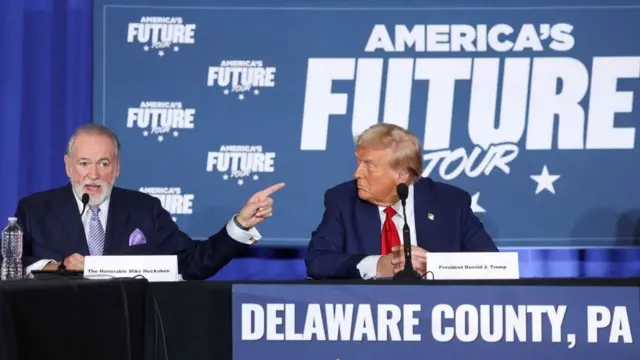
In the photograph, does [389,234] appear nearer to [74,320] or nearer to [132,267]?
[132,267]

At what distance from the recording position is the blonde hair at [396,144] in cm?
411

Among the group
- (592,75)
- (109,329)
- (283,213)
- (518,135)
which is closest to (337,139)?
(283,213)

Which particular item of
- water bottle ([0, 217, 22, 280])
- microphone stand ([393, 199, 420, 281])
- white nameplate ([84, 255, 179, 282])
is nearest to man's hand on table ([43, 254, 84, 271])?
water bottle ([0, 217, 22, 280])

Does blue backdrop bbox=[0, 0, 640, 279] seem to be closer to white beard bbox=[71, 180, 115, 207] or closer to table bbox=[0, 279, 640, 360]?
white beard bbox=[71, 180, 115, 207]

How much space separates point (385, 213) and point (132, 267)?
1.22 meters

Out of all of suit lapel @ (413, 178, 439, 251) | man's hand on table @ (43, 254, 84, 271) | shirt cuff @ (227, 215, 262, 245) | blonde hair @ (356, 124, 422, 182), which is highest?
blonde hair @ (356, 124, 422, 182)

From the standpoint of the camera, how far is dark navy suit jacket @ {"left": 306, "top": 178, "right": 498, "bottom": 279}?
162 inches

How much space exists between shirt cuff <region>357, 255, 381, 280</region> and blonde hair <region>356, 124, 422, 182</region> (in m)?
0.50

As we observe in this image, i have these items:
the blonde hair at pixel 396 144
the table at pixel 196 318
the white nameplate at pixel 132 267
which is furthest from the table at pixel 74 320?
the blonde hair at pixel 396 144

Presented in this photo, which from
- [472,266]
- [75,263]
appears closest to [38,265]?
[75,263]

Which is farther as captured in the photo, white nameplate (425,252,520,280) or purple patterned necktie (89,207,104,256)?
purple patterned necktie (89,207,104,256)

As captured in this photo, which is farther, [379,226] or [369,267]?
[379,226]

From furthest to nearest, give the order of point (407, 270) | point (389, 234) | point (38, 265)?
1. point (389, 234)
2. point (38, 265)
3. point (407, 270)

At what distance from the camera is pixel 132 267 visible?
3387mm
